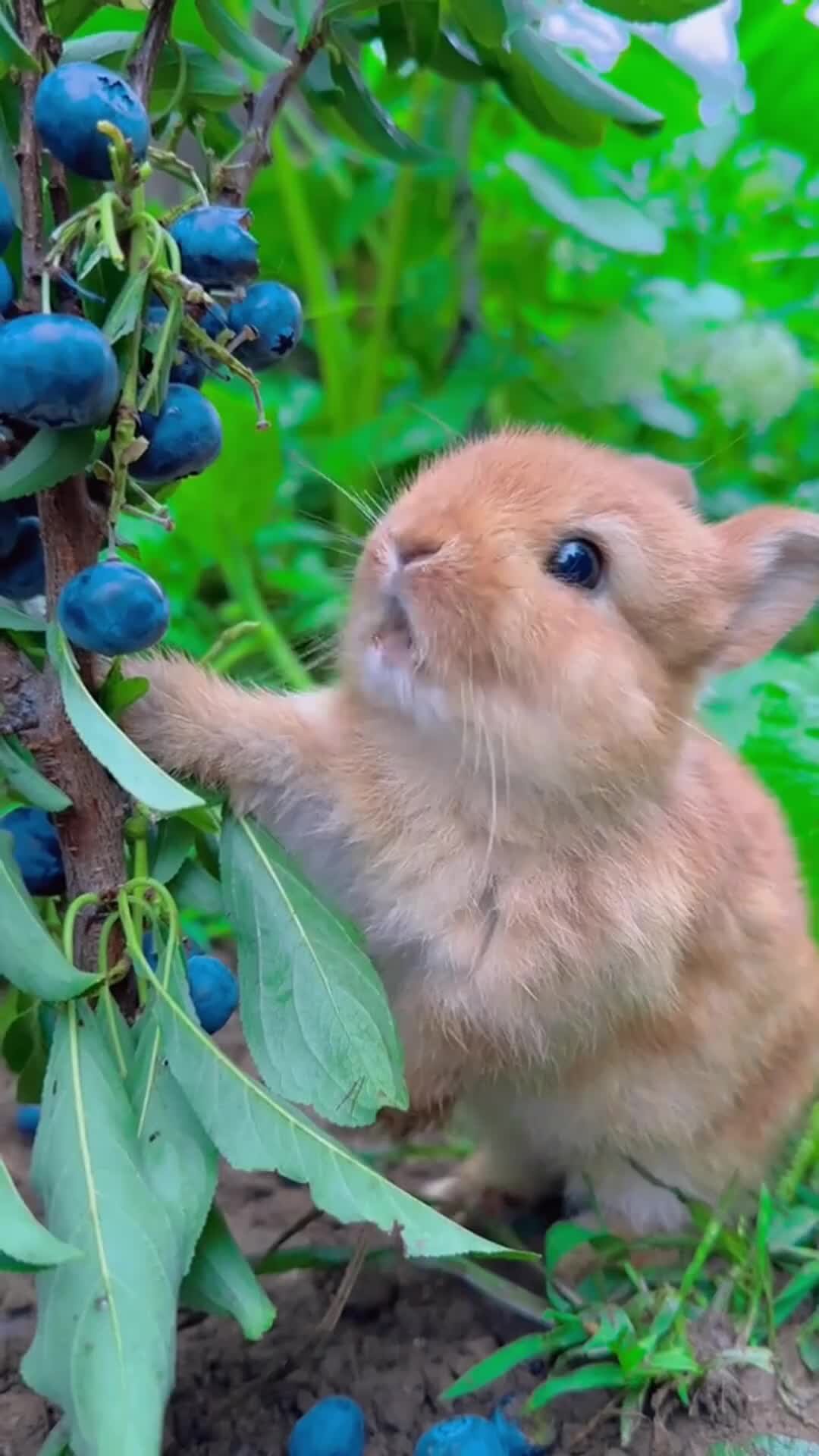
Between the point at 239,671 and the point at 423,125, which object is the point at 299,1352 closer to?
the point at 239,671

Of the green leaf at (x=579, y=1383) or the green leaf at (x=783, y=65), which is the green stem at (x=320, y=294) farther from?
the green leaf at (x=579, y=1383)

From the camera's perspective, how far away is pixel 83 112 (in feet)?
3.31

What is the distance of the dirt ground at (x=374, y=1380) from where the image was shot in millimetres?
1424

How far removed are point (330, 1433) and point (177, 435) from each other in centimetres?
→ 93

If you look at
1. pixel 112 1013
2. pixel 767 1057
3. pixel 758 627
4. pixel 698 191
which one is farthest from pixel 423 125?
pixel 112 1013

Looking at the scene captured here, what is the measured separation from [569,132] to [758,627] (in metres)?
0.60

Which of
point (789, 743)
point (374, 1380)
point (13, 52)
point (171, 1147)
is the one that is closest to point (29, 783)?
point (171, 1147)

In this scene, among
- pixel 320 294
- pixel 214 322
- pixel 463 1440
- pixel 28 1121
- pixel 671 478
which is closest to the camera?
pixel 214 322

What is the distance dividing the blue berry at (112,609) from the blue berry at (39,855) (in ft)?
0.79

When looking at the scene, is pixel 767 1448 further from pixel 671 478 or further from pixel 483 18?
pixel 483 18

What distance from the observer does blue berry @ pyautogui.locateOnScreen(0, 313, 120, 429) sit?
0.98 m

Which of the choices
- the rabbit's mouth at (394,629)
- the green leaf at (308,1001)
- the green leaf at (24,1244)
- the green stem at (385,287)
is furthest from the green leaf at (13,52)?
the green stem at (385,287)

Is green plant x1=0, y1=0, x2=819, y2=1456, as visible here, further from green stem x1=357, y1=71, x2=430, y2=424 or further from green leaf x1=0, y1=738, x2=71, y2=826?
green stem x1=357, y1=71, x2=430, y2=424

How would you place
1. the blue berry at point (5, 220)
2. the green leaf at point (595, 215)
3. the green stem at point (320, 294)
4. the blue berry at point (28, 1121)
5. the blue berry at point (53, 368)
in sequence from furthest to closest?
the green stem at point (320, 294), the green leaf at point (595, 215), the blue berry at point (28, 1121), the blue berry at point (5, 220), the blue berry at point (53, 368)
